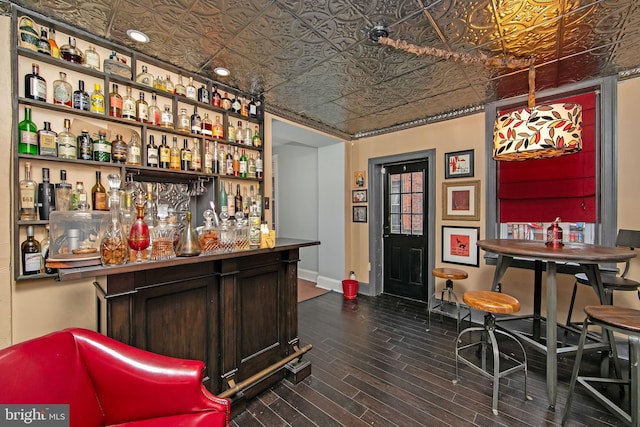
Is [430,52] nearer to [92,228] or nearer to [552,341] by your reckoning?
[552,341]

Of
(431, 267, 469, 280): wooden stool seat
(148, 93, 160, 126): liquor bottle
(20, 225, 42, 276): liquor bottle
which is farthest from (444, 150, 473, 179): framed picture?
(20, 225, 42, 276): liquor bottle

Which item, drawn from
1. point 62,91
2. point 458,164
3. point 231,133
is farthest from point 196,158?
point 458,164

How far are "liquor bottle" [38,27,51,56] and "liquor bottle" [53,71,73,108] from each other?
0.43 ft

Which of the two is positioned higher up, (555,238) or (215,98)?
(215,98)

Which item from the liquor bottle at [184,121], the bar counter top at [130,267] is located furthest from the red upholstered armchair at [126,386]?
the liquor bottle at [184,121]

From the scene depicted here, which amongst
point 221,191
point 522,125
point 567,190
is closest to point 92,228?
point 221,191

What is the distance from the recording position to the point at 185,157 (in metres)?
2.38

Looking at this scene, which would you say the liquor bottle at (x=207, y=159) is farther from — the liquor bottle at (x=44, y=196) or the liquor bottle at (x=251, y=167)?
the liquor bottle at (x=44, y=196)

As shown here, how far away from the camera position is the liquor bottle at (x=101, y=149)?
1.93m

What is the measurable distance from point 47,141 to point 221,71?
4.66ft

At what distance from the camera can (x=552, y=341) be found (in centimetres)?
192

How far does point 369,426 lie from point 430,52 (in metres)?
2.74

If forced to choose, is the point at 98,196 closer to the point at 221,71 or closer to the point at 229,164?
the point at 229,164

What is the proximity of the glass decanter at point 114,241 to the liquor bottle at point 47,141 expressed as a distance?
703mm
